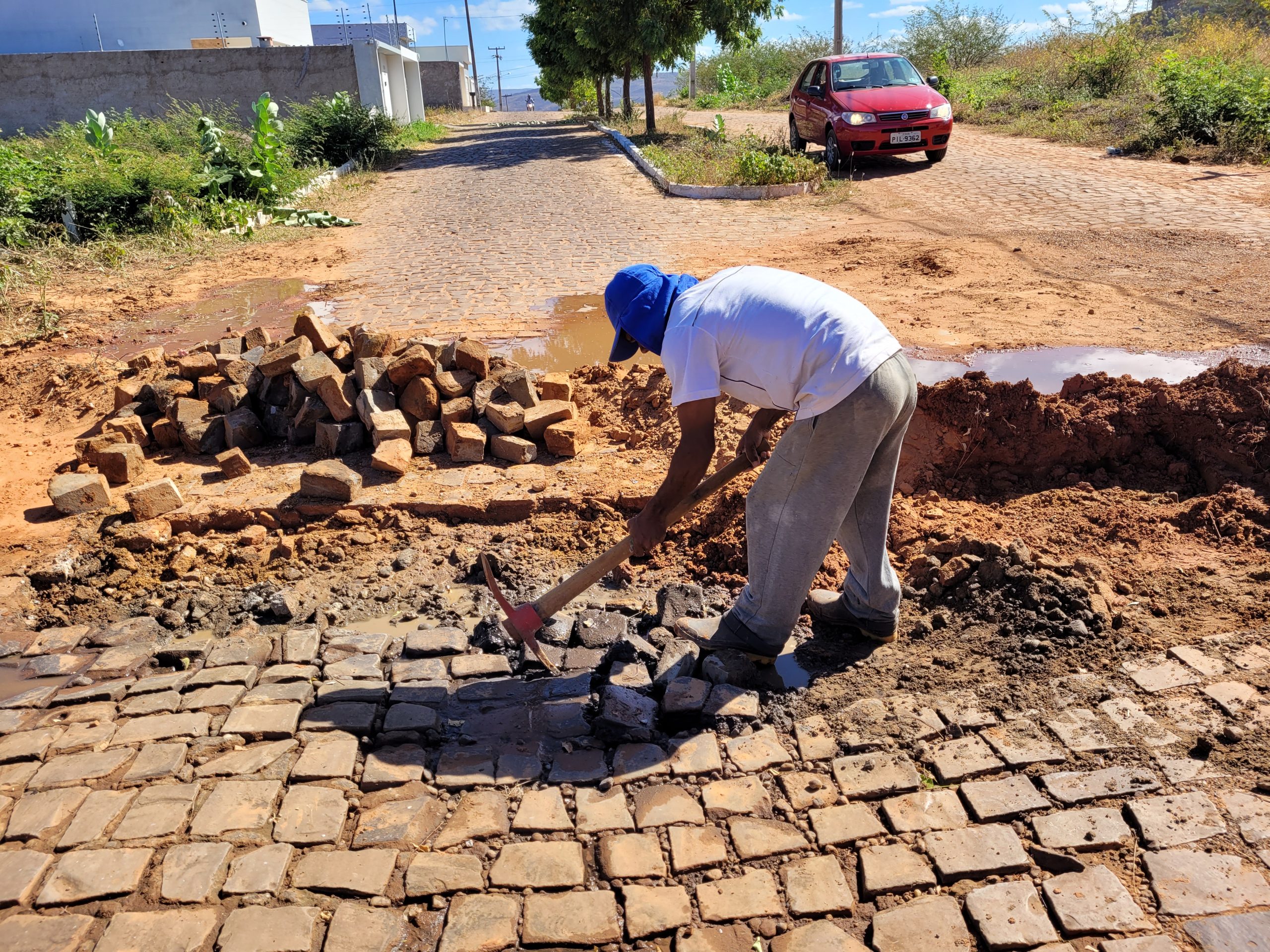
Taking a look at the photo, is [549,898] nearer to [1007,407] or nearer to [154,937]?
[154,937]

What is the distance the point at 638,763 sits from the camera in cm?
297

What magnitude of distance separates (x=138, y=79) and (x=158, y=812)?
93.5ft

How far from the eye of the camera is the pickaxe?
10.4 feet

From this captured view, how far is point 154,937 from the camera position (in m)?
2.36

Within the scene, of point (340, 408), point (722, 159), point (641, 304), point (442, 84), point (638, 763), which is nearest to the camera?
point (641, 304)

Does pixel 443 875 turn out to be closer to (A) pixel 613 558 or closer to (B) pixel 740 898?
(B) pixel 740 898

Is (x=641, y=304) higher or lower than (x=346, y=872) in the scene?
higher

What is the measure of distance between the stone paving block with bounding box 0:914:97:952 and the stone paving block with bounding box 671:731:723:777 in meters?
1.72

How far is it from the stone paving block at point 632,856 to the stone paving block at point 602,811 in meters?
0.04

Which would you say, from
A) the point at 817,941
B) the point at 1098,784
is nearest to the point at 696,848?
the point at 817,941

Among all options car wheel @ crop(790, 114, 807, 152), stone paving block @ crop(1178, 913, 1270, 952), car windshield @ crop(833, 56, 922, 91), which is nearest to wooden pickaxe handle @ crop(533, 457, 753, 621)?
stone paving block @ crop(1178, 913, 1270, 952)

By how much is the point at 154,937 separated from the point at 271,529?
8.65 ft

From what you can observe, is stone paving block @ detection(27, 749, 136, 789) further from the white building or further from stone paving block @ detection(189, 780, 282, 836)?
the white building

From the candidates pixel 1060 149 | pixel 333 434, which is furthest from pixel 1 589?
pixel 1060 149
